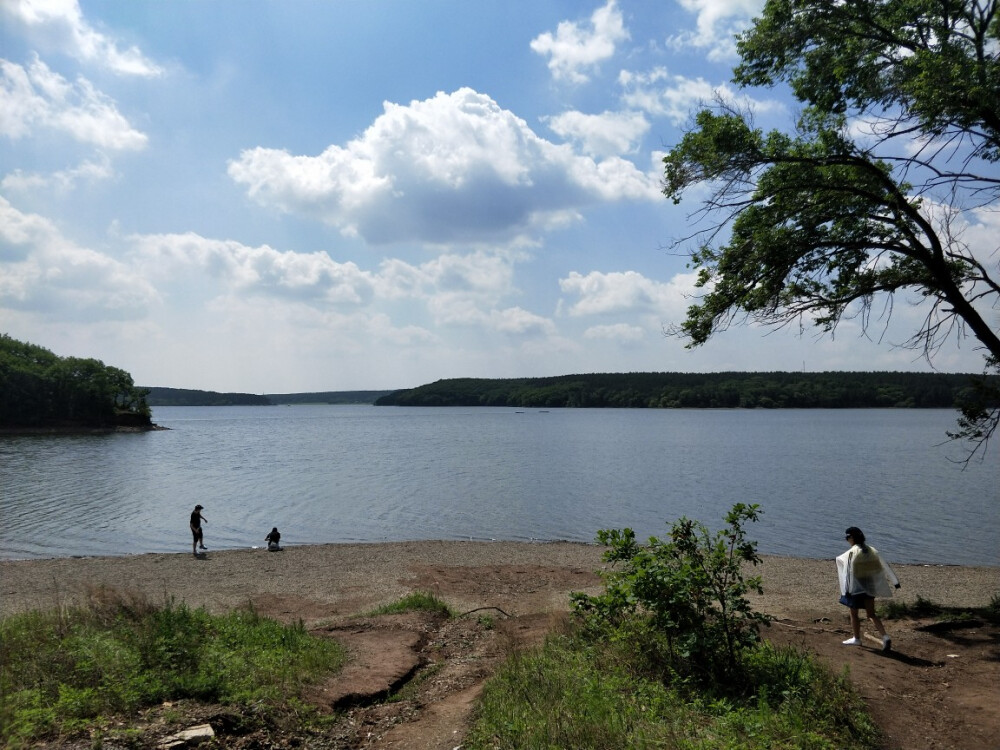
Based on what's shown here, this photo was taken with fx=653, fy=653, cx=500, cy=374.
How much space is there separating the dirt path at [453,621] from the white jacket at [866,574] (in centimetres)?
77

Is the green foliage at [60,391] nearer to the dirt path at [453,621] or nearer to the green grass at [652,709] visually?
the dirt path at [453,621]

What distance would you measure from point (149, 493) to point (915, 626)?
4096cm

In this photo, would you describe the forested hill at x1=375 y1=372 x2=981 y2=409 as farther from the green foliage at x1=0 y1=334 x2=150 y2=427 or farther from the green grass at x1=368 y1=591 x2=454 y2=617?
the green grass at x1=368 y1=591 x2=454 y2=617

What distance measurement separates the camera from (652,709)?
5734mm

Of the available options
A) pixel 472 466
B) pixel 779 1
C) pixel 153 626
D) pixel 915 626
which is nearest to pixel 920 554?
pixel 915 626

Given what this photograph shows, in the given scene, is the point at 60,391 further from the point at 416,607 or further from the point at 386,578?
the point at 416,607


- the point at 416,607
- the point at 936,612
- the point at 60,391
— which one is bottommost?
the point at 416,607

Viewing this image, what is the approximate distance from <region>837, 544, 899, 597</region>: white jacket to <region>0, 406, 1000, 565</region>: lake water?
15320mm

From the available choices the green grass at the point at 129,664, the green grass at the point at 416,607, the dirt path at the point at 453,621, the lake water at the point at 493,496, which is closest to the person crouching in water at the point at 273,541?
the dirt path at the point at 453,621

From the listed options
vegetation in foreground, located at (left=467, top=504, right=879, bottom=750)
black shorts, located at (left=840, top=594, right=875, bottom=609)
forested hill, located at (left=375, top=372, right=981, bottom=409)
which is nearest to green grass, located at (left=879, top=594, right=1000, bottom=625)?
black shorts, located at (left=840, top=594, right=875, bottom=609)

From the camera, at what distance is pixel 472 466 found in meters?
53.8

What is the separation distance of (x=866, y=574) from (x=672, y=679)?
4.42 metres

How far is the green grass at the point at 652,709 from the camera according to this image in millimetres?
5199

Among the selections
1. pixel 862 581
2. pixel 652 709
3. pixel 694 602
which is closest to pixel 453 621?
pixel 694 602
